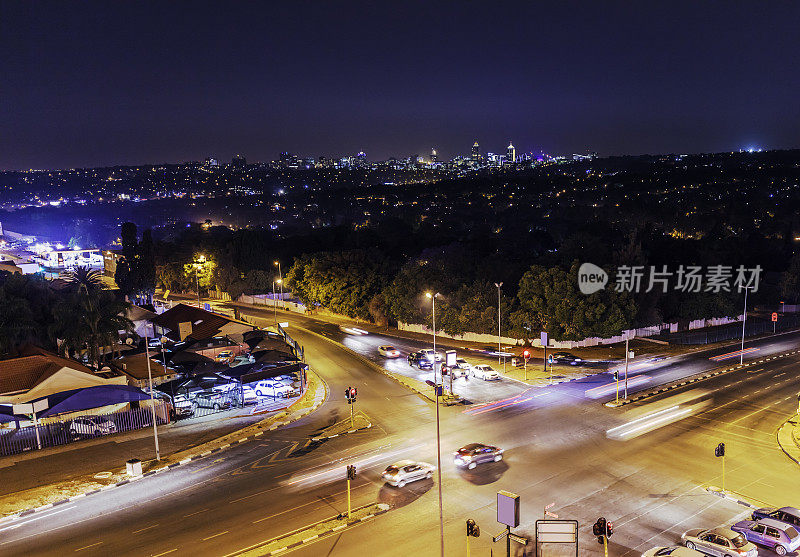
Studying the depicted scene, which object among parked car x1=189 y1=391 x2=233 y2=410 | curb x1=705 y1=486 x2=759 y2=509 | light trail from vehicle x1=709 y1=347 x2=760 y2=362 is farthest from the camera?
light trail from vehicle x1=709 y1=347 x2=760 y2=362

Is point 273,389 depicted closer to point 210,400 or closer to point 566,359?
point 210,400

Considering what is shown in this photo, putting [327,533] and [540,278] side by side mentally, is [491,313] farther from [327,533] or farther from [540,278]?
[327,533]

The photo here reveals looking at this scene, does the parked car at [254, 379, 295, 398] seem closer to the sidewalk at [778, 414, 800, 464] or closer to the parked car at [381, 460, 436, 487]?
the parked car at [381, 460, 436, 487]

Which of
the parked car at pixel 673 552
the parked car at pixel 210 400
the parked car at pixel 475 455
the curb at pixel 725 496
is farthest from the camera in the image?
the parked car at pixel 210 400

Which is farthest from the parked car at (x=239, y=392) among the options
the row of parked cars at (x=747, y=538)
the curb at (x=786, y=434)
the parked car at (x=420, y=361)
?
the curb at (x=786, y=434)

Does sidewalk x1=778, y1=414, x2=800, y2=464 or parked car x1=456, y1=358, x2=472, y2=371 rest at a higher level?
parked car x1=456, y1=358, x2=472, y2=371

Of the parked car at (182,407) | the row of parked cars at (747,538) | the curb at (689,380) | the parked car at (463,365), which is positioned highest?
the row of parked cars at (747,538)

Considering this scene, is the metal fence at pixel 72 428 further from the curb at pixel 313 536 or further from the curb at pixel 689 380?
the curb at pixel 689 380

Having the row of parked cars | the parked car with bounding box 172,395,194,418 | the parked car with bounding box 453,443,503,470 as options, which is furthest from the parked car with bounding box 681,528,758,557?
the parked car with bounding box 172,395,194,418
